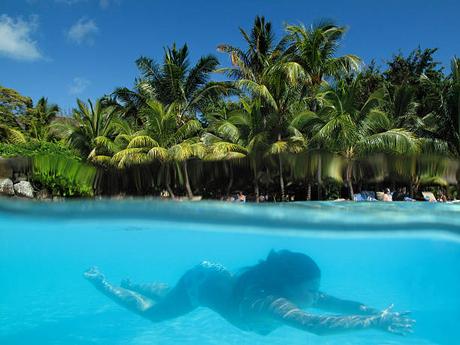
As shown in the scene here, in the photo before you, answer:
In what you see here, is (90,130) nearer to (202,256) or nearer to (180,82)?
(180,82)

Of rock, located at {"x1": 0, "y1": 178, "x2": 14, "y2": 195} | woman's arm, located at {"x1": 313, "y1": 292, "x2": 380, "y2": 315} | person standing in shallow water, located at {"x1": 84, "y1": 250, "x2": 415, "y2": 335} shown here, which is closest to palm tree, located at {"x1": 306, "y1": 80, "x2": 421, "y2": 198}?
person standing in shallow water, located at {"x1": 84, "y1": 250, "x2": 415, "y2": 335}

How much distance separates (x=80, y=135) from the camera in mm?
26797

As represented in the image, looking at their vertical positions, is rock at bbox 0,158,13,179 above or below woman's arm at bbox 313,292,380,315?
above

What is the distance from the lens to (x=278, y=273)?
27.2 feet

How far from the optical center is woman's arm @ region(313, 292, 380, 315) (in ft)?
24.3

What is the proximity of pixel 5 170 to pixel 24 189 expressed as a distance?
110 inches

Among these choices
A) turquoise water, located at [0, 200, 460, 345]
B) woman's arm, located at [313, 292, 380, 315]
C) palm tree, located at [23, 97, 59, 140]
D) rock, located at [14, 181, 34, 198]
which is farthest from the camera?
palm tree, located at [23, 97, 59, 140]

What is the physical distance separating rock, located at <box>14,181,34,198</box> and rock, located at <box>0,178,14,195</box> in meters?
0.15

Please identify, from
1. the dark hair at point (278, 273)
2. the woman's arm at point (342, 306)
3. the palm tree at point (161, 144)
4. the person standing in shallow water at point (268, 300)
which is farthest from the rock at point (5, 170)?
the woman's arm at point (342, 306)

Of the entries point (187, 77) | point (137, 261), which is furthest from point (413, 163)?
point (187, 77)

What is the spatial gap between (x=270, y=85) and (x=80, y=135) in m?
11.8

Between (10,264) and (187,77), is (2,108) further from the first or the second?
(10,264)

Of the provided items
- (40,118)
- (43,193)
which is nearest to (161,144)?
(43,193)

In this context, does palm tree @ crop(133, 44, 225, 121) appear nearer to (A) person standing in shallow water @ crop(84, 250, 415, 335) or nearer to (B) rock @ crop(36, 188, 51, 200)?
(B) rock @ crop(36, 188, 51, 200)
